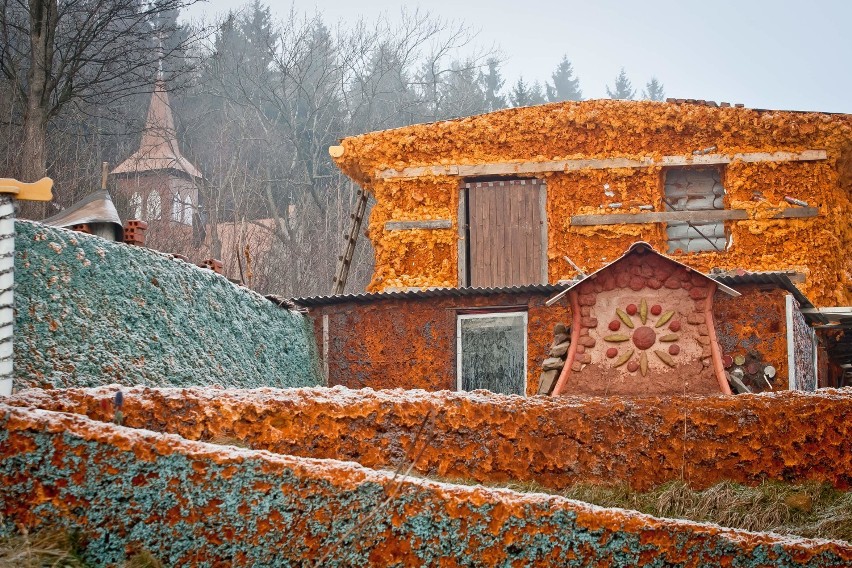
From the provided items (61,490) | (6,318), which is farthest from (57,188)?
(61,490)

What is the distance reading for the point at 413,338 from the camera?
17469 mm

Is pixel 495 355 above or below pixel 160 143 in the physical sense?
below

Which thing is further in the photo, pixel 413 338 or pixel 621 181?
pixel 621 181

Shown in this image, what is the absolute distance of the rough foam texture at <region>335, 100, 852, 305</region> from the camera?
18.3 m

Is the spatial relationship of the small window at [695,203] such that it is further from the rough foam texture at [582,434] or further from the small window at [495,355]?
the rough foam texture at [582,434]

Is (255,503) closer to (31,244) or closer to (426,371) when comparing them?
(31,244)

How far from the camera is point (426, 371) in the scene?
1742cm

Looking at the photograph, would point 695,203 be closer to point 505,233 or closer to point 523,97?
point 505,233

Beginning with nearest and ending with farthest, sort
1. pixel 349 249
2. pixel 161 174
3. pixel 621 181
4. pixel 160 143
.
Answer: pixel 621 181
pixel 349 249
pixel 160 143
pixel 161 174

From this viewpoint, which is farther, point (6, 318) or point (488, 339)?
point (488, 339)

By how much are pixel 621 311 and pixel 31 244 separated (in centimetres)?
640

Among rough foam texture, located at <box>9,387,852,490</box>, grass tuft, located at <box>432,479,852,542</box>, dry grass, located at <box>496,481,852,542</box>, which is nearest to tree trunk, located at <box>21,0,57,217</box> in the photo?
rough foam texture, located at <box>9,387,852,490</box>

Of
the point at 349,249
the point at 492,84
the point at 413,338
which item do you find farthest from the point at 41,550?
the point at 492,84

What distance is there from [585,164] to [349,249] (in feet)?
16.4
